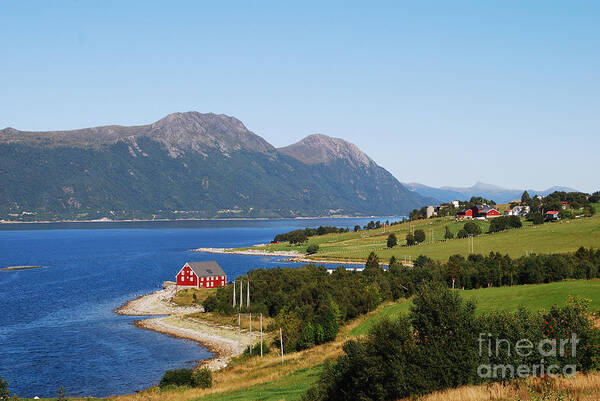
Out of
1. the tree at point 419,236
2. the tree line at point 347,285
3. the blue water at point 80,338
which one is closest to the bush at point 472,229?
the tree at point 419,236

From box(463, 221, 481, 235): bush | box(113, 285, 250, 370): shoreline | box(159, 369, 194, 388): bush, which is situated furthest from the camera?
box(463, 221, 481, 235): bush

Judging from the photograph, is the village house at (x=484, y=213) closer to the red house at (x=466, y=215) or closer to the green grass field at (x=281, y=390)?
the red house at (x=466, y=215)

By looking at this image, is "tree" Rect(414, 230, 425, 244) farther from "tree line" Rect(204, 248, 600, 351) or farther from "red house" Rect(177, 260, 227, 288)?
"red house" Rect(177, 260, 227, 288)

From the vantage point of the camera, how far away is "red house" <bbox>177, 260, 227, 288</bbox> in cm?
11031

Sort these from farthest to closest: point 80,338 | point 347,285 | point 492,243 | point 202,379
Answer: point 492,243, point 347,285, point 80,338, point 202,379

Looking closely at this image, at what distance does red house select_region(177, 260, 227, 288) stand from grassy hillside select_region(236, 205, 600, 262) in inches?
1964

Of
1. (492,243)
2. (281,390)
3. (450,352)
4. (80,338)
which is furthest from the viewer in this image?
(492,243)

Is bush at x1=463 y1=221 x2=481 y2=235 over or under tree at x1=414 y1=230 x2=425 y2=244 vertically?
over

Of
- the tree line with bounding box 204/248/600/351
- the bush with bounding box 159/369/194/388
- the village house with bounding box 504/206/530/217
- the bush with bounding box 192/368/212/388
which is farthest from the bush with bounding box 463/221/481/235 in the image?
the bush with bounding box 192/368/212/388

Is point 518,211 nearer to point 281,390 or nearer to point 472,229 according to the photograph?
point 472,229

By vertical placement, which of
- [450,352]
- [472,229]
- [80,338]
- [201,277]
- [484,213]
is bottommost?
[80,338]

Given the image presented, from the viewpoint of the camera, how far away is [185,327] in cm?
7688

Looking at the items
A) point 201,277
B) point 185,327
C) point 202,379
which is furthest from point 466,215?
point 202,379

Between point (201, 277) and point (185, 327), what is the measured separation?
3361cm
